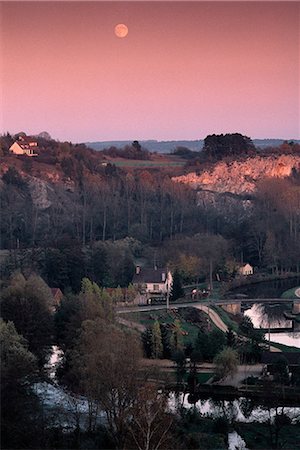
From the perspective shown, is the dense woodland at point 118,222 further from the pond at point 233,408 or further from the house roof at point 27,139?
the pond at point 233,408

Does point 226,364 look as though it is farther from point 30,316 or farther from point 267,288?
point 267,288

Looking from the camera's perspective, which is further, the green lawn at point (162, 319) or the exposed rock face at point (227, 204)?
the exposed rock face at point (227, 204)

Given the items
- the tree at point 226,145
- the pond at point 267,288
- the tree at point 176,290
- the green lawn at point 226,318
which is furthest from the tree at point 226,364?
the tree at point 226,145

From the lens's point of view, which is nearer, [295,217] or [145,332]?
[145,332]

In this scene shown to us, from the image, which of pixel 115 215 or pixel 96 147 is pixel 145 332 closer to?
pixel 115 215

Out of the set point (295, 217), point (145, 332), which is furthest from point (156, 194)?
point (145, 332)
